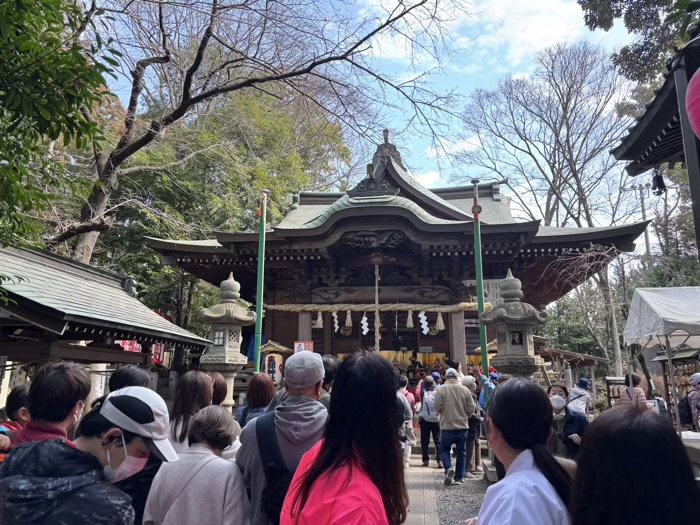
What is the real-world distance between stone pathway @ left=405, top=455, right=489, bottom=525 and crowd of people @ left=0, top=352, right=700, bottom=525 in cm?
324

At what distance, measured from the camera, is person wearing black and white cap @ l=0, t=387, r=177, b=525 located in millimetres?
1352

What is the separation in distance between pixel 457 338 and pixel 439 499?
641cm

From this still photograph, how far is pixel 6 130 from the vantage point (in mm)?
3357

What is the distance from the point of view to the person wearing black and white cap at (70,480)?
1.35 m

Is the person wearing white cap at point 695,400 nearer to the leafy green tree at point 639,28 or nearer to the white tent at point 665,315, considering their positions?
the white tent at point 665,315

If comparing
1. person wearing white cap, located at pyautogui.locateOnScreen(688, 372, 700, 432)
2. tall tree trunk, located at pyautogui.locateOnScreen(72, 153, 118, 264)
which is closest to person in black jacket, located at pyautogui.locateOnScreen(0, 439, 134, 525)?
person wearing white cap, located at pyautogui.locateOnScreen(688, 372, 700, 432)

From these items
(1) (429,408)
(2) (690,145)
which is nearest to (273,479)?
(2) (690,145)

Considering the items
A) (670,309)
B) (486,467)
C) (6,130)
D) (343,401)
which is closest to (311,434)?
(343,401)

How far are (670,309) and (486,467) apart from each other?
10.7 feet

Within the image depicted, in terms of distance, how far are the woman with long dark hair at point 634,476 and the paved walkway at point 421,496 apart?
3288 millimetres

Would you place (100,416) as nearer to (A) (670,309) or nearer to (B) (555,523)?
(B) (555,523)

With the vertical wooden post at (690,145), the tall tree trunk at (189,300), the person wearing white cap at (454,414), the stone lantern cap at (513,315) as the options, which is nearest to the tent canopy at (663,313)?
the stone lantern cap at (513,315)

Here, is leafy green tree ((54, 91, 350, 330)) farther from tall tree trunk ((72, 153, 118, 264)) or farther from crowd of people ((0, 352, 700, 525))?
crowd of people ((0, 352, 700, 525))

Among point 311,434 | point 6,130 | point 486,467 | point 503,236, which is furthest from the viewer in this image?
point 503,236
